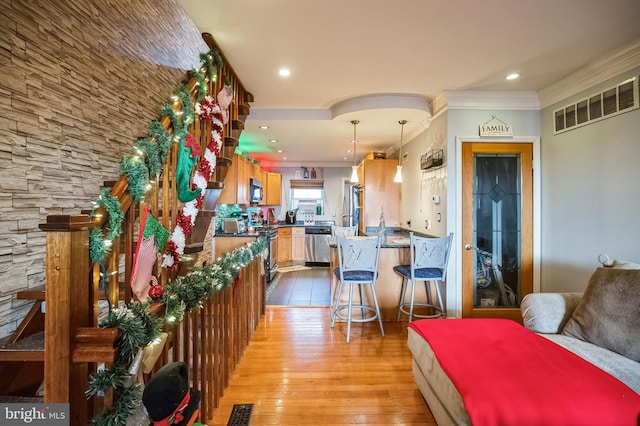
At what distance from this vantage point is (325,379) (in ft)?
7.25

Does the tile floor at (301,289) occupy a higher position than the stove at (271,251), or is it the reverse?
the stove at (271,251)

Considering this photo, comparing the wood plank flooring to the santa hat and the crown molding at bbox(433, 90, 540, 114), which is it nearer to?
the santa hat

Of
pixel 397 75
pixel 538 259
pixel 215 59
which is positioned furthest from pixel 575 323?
pixel 215 59

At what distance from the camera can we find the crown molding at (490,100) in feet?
10.7

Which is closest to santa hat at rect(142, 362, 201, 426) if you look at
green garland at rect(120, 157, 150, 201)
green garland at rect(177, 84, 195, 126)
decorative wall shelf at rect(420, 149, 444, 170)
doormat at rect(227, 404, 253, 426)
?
green garland at rect(120, 157, 150, 201)

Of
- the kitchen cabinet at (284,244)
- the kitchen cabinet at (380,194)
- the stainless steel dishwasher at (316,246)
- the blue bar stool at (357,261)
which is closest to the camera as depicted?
the blue bar stool at (357,261)

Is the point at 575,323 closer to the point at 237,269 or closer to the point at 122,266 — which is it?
the point at 237,269

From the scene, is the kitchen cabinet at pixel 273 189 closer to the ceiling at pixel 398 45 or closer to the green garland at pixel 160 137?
the ceiling at pixel 398 45

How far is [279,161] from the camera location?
24.4 feet

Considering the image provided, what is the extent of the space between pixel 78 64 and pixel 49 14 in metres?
0.23

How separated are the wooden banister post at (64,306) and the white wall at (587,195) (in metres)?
3.56

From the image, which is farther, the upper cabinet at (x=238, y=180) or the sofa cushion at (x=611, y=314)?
the upper cabinet at (x=238, y=180)

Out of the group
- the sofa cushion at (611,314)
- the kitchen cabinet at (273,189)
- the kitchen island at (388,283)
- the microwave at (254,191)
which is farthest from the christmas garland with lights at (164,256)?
the kitchen cabinet at (273,189)

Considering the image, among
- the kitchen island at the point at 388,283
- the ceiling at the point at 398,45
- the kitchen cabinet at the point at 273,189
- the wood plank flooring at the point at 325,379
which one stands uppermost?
the ceiling at the point at 398,45
